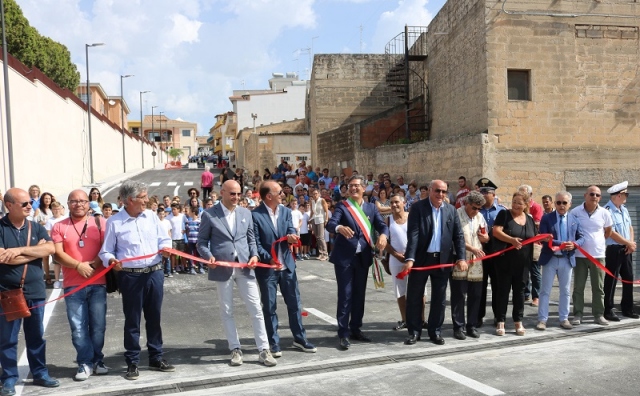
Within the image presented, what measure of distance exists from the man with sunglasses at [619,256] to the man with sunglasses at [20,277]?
23.1ft

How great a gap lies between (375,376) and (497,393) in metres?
1.18

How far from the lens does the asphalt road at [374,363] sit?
5.69 m

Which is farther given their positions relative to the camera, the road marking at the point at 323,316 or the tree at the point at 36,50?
the tree at the point at 36,50

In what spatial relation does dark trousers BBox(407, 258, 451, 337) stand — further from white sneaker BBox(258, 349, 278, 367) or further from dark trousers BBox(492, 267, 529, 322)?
white sneaker BBox(258, 349, 278, 367)

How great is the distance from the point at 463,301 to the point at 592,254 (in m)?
2.01

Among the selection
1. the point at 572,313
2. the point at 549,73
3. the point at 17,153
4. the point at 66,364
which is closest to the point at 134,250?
the point at 66,364

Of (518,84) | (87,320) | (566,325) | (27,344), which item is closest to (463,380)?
(566,325)

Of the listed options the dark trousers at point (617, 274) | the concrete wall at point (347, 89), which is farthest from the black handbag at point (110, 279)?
the concrete wall at point (347, 89)

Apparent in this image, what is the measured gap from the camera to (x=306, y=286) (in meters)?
11.5

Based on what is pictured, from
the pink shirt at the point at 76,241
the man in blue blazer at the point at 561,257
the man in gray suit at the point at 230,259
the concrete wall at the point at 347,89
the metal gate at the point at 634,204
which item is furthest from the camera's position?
the concrete wall at the point at 347,89

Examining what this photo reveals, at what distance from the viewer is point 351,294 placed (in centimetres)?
735

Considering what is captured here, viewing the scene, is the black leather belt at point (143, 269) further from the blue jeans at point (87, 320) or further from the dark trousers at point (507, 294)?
the dark trousers at point (507, 294)

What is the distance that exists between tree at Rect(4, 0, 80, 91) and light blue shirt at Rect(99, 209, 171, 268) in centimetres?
3607

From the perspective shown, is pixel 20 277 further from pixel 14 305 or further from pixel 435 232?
pixel 435 232
